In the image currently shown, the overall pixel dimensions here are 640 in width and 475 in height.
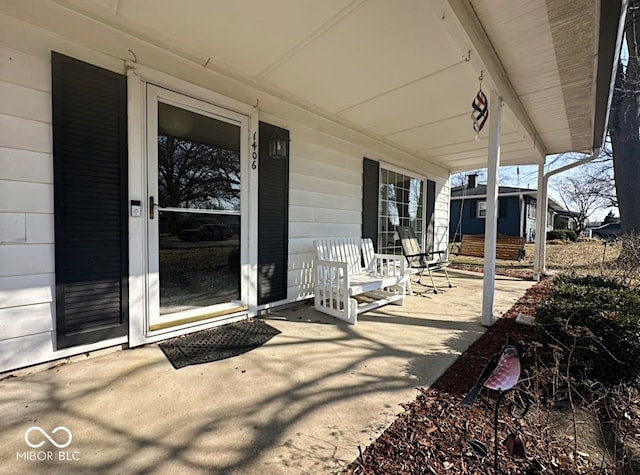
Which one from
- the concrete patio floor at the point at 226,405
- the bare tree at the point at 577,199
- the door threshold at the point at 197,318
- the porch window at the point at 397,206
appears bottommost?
the concrete patio floor at the point at 226,405

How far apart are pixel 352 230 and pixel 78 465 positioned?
3.72 m

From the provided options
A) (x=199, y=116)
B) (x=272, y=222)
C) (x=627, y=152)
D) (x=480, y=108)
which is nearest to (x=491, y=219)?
(x=480, y=108)

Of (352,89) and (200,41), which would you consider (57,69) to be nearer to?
(200,41)

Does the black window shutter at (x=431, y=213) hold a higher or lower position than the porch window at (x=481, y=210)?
lower

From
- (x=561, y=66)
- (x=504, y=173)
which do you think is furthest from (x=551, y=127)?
(x=504, y=173)

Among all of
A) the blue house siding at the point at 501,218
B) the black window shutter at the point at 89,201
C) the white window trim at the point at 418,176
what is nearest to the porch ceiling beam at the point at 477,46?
the white window trim at the point at 418,176

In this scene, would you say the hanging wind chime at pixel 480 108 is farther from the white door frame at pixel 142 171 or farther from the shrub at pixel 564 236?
the shrub at pixel 564 236

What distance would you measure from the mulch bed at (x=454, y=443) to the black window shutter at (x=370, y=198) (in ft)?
10.1

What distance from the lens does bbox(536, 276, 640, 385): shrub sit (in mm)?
1685

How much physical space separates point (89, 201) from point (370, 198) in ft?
12.0

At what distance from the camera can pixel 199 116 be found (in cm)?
267

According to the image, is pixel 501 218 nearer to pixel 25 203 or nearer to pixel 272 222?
pixel 272 222

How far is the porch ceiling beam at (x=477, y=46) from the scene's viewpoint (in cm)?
194

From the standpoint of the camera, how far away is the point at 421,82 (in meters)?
2.87
